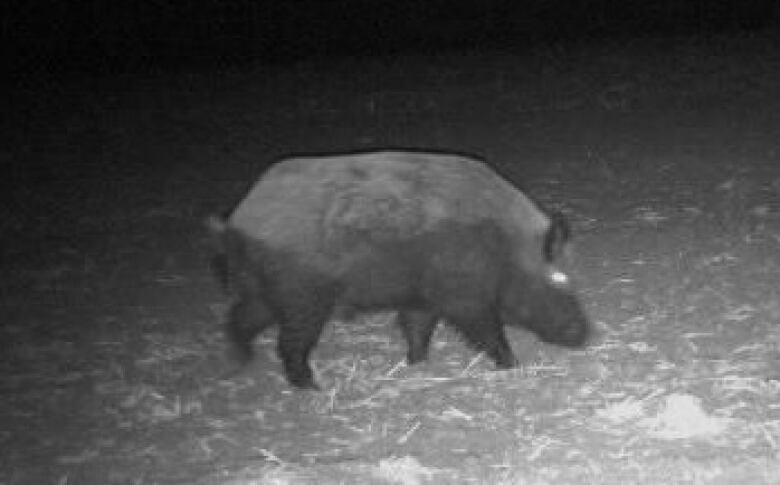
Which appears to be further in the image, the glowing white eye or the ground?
the glowing white eye

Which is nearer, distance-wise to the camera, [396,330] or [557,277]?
[557,277]

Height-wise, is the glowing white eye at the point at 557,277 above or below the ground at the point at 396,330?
above

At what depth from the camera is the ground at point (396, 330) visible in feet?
17.4

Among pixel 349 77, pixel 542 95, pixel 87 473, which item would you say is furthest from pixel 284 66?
pixel 87 473

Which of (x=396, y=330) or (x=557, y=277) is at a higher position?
(x=557, y=277)

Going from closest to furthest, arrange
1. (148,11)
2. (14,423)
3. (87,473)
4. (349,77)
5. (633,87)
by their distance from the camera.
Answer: (87,473) < (14,423) < (633,87) < (349,77) < (148,11)

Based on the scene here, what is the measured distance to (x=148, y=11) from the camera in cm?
2245

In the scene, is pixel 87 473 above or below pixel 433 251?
below

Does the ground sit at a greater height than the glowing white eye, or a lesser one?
lesser

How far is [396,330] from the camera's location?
23.2 feet

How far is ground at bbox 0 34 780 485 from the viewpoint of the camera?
5316mm

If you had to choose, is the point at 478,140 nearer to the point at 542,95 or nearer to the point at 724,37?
the point at 542,95

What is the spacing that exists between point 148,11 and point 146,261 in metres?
15.0

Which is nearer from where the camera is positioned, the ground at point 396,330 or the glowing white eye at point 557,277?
the ground at point 396,330
